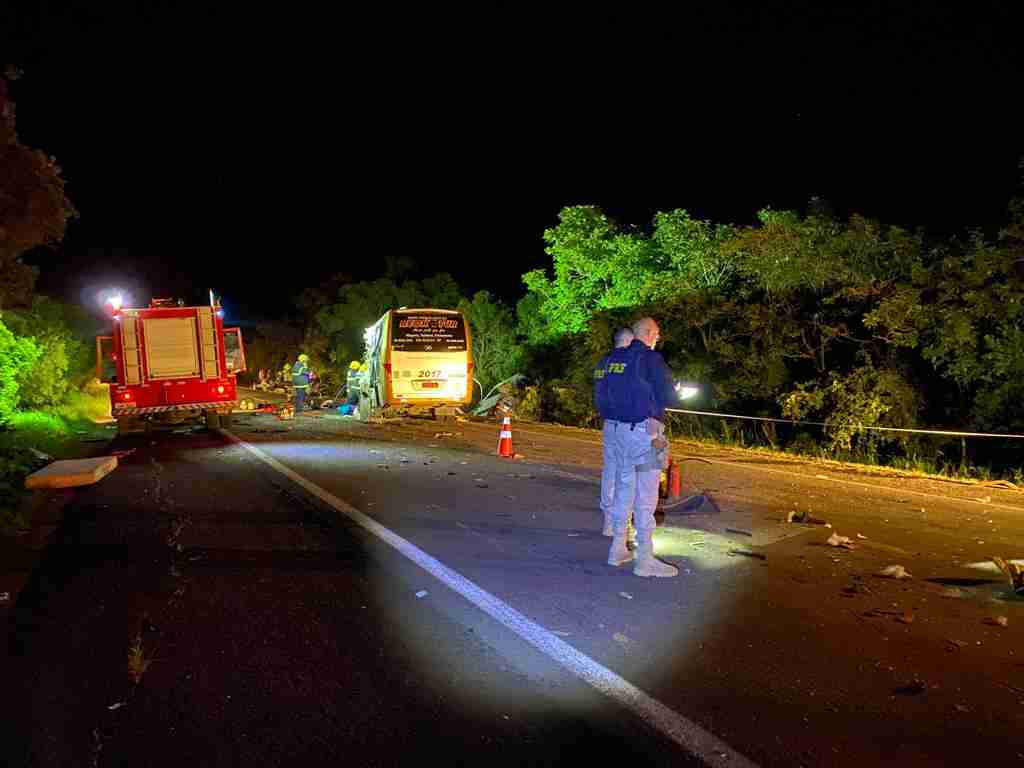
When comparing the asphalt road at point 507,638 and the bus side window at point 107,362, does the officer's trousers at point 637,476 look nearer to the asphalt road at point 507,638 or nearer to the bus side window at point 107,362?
the asphalt road at point 507,638

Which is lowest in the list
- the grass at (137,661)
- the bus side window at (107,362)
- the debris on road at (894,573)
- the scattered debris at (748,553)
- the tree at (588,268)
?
the debris on road at (894,573)

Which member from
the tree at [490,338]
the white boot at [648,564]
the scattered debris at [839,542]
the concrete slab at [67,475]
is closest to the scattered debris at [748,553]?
the scattered debris at [839,542]

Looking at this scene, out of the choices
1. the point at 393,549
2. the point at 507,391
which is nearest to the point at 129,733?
the point at 393,549

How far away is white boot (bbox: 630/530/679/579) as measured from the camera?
19.0 ft

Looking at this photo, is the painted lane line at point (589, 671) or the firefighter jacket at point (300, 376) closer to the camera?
the painted lane line at point (589, 671)

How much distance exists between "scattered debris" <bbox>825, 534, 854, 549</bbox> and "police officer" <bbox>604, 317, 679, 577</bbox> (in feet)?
5.73

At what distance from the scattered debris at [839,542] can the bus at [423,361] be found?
14.1 meters

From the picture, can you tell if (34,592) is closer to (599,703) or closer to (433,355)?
(599,703)

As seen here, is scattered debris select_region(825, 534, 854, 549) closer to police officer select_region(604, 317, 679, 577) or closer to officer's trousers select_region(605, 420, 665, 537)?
police officer select_region(604, 317, 679, 577)

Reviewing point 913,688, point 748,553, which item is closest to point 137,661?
point 913,688

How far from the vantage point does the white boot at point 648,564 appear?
580 centimetres

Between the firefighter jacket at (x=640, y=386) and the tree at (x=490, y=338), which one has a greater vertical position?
the tree at (x=490, y=338)

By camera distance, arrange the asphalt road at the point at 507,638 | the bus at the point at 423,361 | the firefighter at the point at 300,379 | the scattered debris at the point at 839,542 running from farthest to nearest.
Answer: the firefighter at the point at 300,379 < the bus at the point at 423,361 < the scattered debris at the point at 839,542 < the asphalt road at the point at 507,638

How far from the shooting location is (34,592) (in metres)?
5.65
